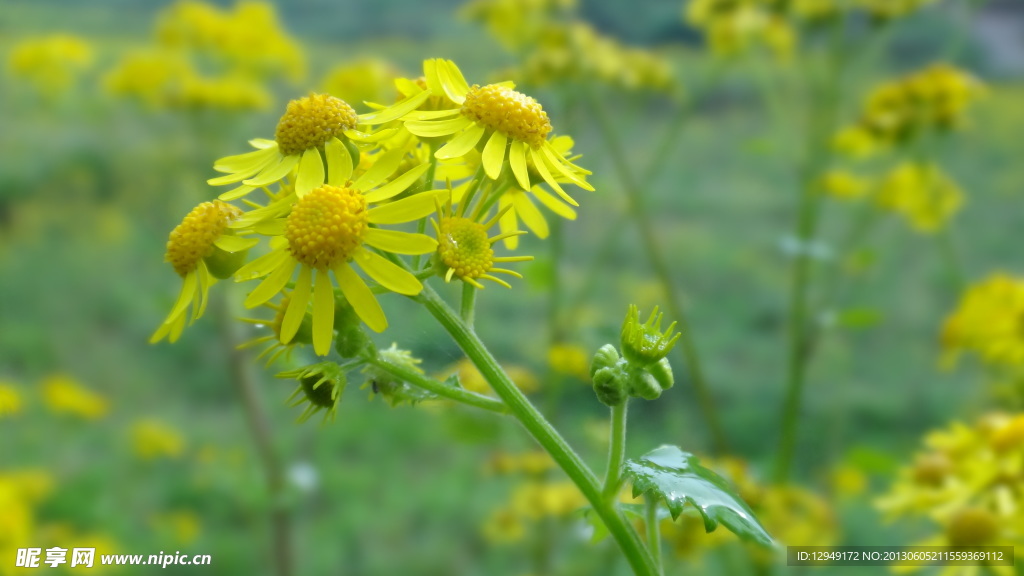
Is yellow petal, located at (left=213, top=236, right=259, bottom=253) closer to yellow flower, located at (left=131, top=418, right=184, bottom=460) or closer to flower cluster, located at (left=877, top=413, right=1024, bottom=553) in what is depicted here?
flower cluster, located at (left=877, top=413, right=1024, bottom=553)

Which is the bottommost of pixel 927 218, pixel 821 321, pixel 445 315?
pixel 445 315

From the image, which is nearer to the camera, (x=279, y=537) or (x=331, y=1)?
(x=279, y=537)

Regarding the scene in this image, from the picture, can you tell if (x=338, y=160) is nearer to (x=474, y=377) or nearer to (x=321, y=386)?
(x=321, y=386)

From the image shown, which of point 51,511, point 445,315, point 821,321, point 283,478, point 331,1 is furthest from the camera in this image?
point 331,1

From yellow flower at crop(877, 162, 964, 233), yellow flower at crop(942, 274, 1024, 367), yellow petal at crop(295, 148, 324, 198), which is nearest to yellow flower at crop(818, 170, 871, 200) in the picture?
yellow flower at crop(877, 162, 964, 233)

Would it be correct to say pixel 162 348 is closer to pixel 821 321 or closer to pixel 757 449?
pixel 757 449

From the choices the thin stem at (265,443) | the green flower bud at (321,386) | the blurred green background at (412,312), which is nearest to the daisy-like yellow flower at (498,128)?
the green flower bud at (321,386)

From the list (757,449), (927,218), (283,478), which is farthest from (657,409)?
(283,478)

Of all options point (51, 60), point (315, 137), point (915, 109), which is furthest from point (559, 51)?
point (51, 60)
